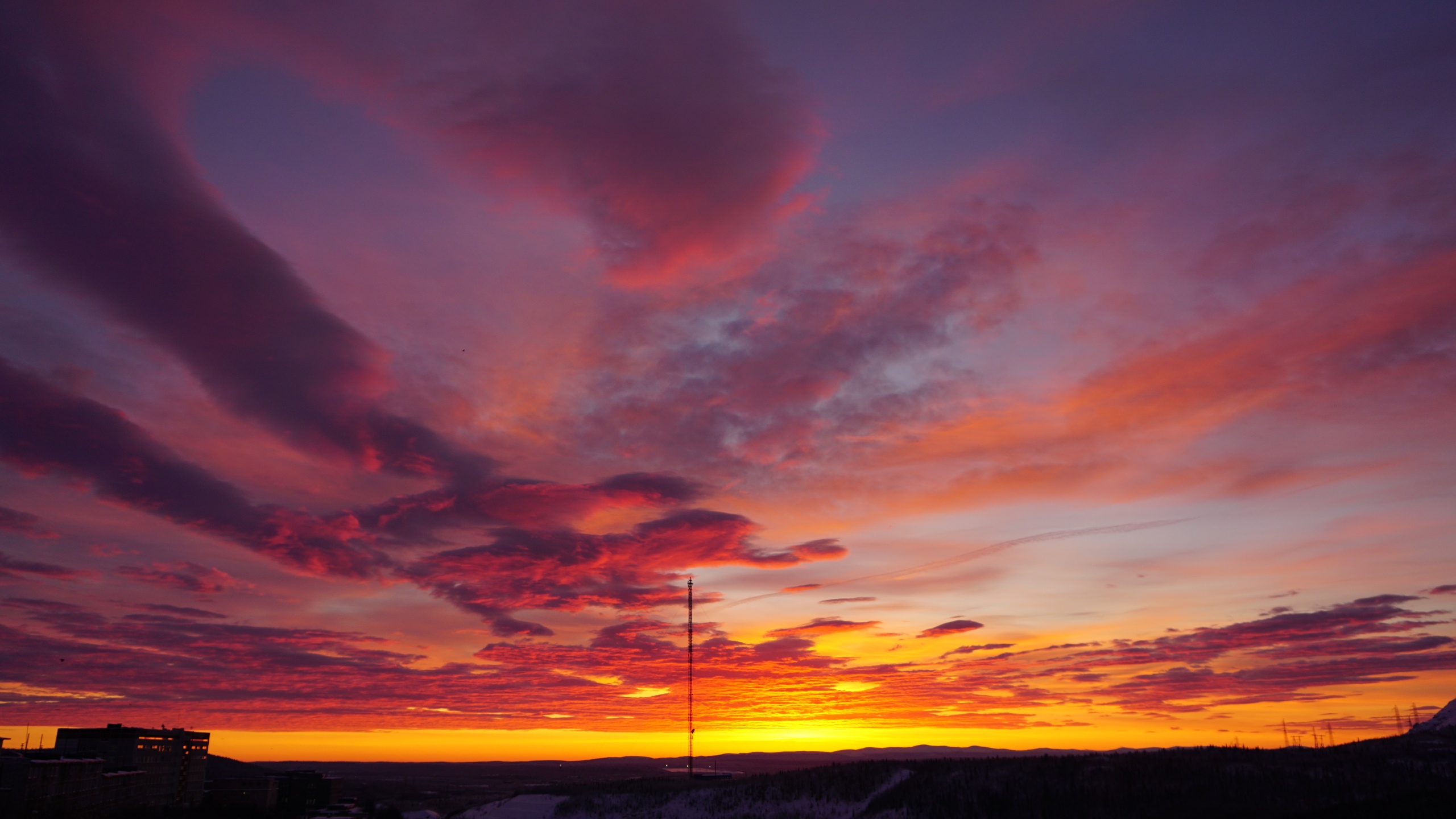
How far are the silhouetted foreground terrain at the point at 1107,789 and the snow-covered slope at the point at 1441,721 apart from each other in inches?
553

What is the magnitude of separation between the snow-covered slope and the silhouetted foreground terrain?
14.0m

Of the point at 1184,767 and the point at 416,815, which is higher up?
the point at 1184,767

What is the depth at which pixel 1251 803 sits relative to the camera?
91062 mm

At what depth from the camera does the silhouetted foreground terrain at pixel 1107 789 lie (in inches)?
3433

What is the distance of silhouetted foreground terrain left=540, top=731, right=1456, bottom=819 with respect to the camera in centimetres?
8719

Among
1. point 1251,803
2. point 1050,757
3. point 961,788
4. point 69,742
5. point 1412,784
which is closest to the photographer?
point 1412,784

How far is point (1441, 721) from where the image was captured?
123 meters

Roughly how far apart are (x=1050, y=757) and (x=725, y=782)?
69.7 m

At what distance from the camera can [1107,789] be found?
109 m

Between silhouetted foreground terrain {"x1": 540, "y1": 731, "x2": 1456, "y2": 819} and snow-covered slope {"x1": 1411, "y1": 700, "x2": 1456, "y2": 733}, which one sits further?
snow-covered slope {"x1": 1411, "y1": 700, "x2": 1456, "y2": 733}

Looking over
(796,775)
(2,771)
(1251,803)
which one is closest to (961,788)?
(1251,803)

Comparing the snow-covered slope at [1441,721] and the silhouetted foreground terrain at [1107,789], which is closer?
the silhouetted foreground terrain at [1107,789]

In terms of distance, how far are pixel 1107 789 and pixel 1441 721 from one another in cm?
5915

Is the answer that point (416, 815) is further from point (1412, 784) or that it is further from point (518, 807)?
point (1412, 784)
